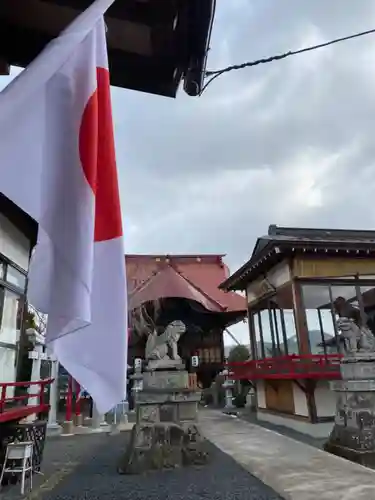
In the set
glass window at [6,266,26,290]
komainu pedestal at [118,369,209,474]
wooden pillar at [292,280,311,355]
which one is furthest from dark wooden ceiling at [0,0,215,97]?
wooden pillar at [292,280,311,355]

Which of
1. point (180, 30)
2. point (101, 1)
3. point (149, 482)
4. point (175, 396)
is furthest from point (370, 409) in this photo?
point (101, 1)

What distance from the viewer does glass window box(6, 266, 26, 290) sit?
5275 mm

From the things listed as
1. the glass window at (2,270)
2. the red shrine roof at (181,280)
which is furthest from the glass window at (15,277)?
the red shrine roof at (181,280)

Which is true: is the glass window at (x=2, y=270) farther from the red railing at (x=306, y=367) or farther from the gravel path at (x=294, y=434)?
the red railing at (x=306, y=367)

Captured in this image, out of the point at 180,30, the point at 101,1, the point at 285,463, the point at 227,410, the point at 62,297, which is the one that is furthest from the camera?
the point at 227,410

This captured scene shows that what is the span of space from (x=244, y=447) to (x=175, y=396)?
2401mm

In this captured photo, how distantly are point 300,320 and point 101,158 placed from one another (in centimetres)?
935

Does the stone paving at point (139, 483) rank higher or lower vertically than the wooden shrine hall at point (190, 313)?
lower

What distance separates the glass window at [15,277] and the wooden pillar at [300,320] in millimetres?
7042

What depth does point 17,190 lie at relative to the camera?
155 centimetres

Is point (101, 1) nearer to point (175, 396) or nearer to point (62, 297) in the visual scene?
point (62, 297)

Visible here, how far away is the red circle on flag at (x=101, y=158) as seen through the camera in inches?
62.8

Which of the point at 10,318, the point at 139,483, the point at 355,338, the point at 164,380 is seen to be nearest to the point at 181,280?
the point at 164,380

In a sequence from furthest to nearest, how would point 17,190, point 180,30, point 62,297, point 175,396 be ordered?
1. point 175,396
2. point 180,30
3. point 17,190
4. point 62,297
